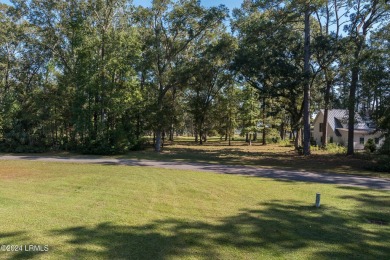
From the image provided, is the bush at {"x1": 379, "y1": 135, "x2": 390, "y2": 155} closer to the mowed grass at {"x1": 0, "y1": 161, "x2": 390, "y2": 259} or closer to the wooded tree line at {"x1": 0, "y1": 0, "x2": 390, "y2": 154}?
the wooded tree line at {"x1": 0, "y1": 0, "x2": 390, "y2": 154}

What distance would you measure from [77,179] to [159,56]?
2015cm

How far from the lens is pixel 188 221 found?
5715 mm

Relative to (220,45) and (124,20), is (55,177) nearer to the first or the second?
(220,45)

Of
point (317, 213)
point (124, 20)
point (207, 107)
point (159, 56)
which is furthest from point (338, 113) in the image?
point (317, 213)

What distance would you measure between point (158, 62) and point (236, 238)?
25416 millimetres

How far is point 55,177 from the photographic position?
34.9ft

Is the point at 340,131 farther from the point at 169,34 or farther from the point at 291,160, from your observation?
the point at 169,34

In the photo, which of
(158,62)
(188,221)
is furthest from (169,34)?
(188,221)

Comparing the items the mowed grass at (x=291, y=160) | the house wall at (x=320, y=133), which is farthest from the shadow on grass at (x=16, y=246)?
the house wall at (x=320, y=133)

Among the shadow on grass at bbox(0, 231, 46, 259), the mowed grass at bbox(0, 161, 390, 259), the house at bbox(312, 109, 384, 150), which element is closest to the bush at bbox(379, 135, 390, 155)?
the mowed grass at bbox(0, 161, 390, 259)

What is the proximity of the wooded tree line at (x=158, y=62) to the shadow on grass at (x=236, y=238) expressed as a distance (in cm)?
1588

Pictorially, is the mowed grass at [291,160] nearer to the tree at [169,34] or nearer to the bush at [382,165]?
the bush at [382,165]

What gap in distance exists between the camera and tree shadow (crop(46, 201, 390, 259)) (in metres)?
4.27

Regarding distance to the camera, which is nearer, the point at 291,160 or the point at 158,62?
the point at 291,160
